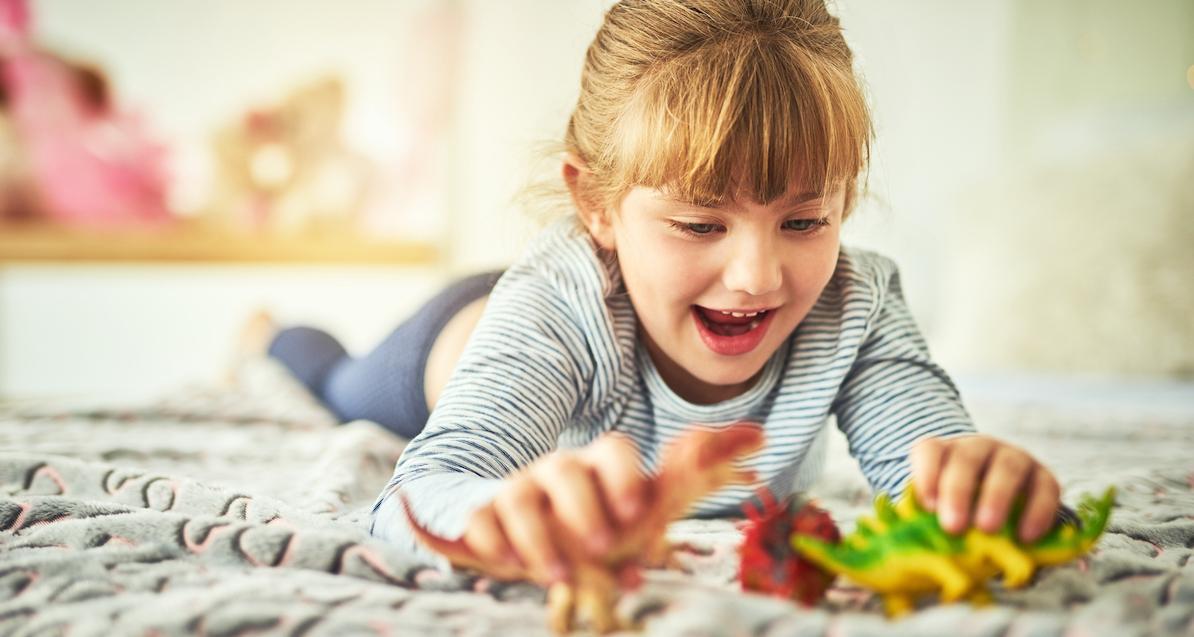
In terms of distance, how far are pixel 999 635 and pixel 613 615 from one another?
0.17 meters

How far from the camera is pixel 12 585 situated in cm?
52

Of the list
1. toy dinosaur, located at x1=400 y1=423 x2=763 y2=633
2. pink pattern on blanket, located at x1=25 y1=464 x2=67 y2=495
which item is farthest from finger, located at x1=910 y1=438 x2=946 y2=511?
pink pattern on blanket, located at x1=25 y1=464 x2=67 y2=495

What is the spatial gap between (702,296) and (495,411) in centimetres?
19

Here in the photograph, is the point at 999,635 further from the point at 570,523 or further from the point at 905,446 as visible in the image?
the point at 905,446

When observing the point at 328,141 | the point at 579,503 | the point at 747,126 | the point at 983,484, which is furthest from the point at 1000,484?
the point at 328,141

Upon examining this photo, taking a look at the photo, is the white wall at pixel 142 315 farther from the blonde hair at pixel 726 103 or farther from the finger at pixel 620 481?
the finger at pixel 620 481

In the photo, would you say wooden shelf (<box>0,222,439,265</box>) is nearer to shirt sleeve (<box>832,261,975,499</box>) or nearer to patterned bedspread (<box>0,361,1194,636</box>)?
patterned bedspread (<box>0,361,1194,636</box>)

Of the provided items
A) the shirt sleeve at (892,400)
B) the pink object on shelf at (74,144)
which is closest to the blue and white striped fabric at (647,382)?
the shirt sleeve at (892,400)

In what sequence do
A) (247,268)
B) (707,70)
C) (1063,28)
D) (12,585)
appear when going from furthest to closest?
(247,268) < (1063,28) < (707,70) < (12,585)

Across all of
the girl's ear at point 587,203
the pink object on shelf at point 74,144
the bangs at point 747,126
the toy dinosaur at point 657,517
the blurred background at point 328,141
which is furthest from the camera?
the pink object on shelf at point 74,144

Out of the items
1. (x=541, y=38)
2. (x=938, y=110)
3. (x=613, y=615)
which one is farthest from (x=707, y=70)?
(x=541, y=38)

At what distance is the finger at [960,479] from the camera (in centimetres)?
46

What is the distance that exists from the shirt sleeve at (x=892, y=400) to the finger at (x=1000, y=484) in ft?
0.85

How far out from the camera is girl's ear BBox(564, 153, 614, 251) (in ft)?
2.80
